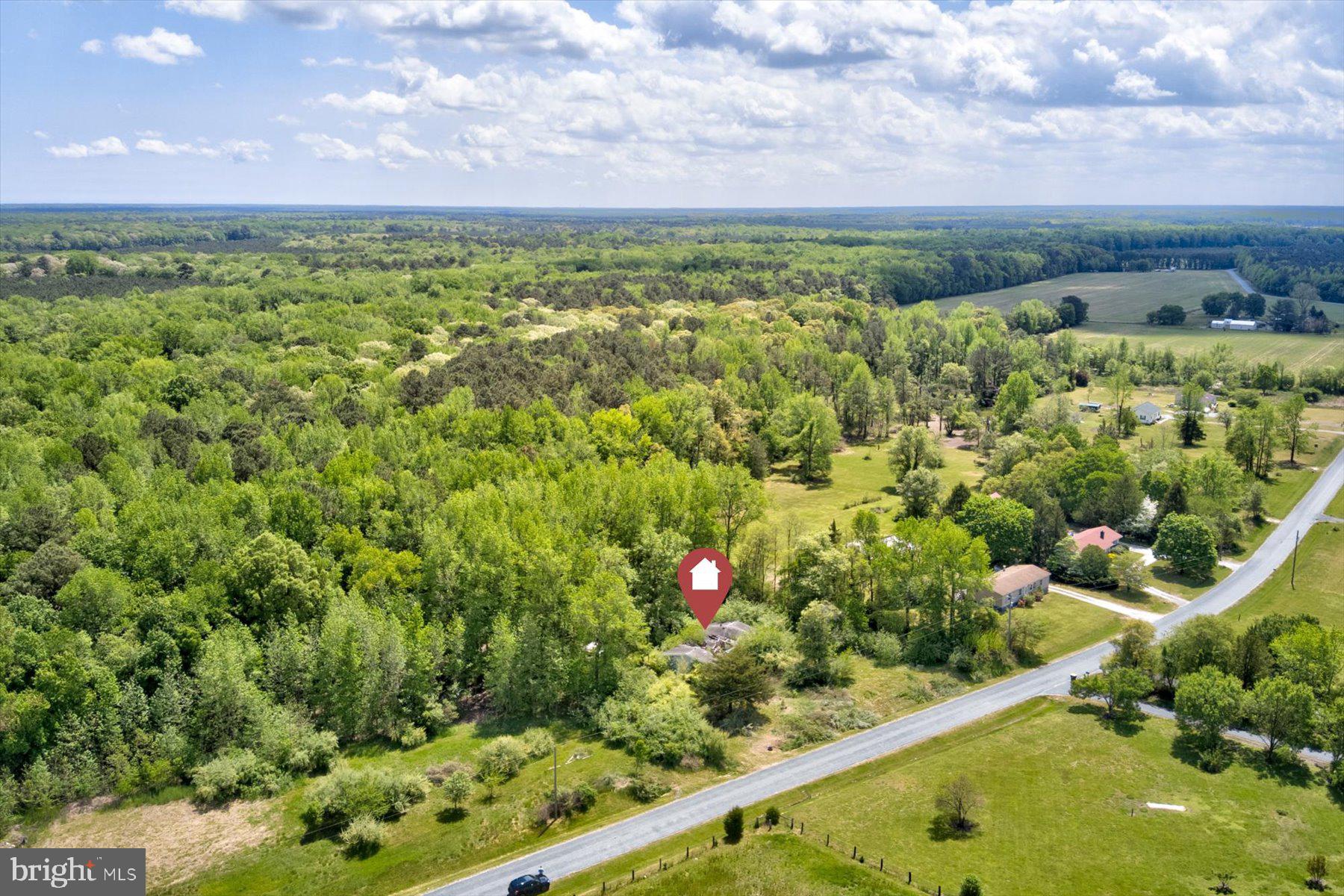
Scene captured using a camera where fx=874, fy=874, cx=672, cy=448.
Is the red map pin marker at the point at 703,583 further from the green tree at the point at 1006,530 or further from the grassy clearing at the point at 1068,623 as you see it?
the green tree at the point at 1006,530

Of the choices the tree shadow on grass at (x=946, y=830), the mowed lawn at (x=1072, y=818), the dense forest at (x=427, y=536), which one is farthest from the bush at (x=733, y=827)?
the tree shadow on grass at (x=946, y=830)

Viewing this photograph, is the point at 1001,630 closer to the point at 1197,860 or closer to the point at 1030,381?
the point at 1197,860

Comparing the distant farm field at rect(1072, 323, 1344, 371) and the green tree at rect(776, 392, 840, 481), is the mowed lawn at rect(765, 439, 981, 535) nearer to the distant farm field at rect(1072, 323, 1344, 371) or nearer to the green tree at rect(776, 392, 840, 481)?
the green tree at rect(776, 392, 840, 481)

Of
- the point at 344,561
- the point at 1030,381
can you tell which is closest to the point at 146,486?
the point at 344,561

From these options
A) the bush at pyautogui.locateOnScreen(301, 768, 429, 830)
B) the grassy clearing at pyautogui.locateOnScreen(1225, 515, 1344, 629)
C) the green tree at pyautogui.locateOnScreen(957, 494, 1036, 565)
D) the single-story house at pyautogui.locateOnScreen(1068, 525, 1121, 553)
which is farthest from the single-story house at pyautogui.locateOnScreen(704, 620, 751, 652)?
the grassy clearing at pyautogui.locateOnScreen(1225, 515, 1344, 629)

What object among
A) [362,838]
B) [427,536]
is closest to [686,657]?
[427,536]

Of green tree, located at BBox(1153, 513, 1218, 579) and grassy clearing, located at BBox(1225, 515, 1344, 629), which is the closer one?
grassy clearing, located at BBox(1225, 515, 1344, 629)
